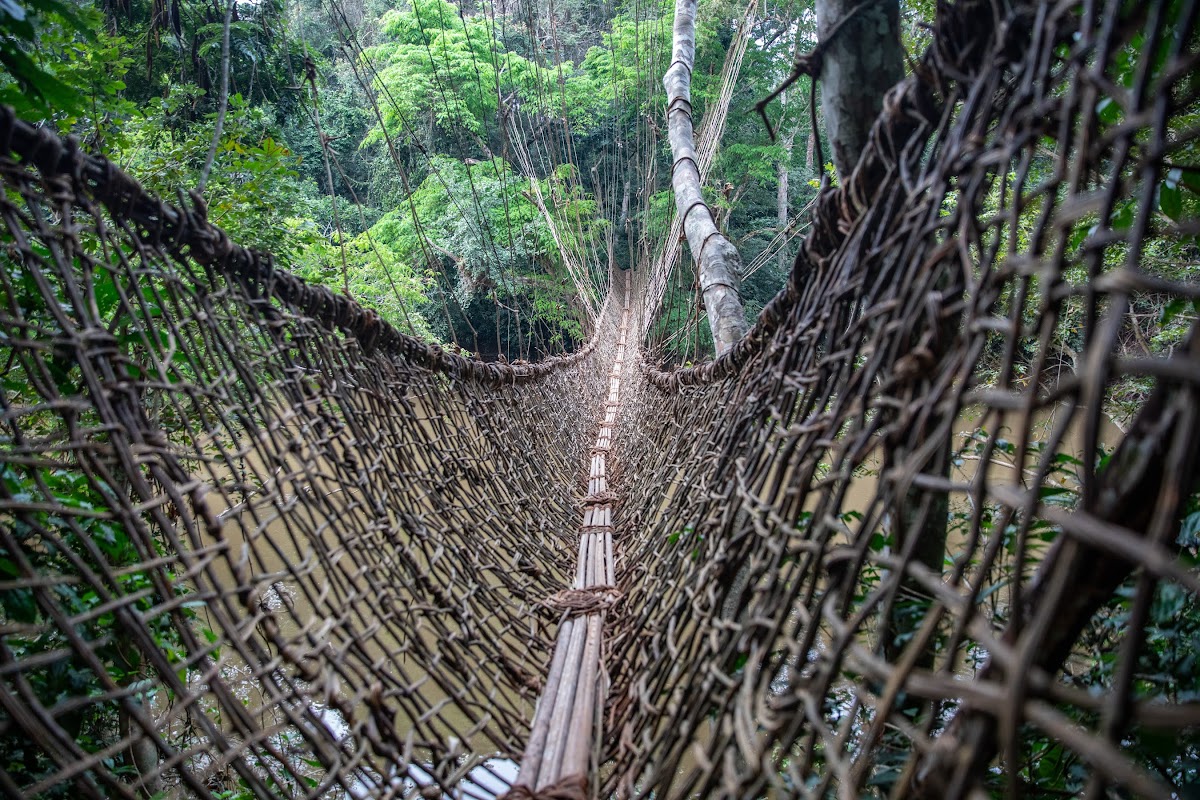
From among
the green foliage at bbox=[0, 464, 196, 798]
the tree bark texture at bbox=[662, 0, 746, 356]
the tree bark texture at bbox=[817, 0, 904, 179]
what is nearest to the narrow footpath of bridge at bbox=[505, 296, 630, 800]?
the green foliage at bbox=[0, 464, 196, 798]

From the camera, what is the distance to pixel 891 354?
335 mm

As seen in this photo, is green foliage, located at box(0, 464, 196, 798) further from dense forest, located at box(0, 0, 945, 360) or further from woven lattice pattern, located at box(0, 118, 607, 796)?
dense forest, located at box(0, 0, 945, 360)

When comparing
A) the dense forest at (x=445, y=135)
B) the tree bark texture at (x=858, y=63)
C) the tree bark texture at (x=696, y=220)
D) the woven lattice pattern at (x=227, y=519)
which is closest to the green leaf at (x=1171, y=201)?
the tree bark texture at (x=858, y=63)

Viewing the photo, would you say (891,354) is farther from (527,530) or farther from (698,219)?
(698,219)

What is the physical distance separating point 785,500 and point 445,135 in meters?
9.27

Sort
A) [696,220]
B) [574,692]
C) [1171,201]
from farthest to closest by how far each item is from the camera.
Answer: [696,220] → [574,692] → [1171,201]

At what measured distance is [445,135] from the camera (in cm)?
880

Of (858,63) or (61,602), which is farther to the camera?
(61,602)

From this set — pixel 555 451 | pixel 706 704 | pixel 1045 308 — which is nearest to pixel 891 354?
pixel 1045 308

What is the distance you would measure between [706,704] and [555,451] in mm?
1504

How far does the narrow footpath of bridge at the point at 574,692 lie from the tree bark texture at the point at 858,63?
548mm

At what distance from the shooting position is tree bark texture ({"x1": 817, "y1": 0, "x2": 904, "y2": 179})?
532 mm

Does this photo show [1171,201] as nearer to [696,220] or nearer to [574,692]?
[574,692]

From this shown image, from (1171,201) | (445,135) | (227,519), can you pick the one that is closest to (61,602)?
(227,519)
